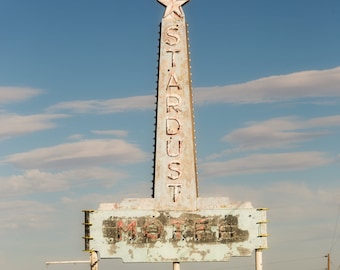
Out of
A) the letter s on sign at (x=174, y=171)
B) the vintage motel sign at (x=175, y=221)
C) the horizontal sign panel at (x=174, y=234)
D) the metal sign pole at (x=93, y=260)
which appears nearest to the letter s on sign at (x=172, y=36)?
the vintage motel sign at (x=175, y=221)

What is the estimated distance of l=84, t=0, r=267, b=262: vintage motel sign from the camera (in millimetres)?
38062

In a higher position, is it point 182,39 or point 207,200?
point 182,39

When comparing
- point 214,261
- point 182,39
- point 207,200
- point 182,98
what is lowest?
point 214,261

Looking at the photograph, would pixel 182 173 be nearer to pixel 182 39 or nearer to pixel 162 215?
pixel 162 215

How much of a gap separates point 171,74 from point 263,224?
752 centimetres

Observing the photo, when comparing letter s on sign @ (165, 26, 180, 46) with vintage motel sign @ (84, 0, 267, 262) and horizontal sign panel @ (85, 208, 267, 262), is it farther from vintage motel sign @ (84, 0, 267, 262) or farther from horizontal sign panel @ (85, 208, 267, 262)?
horizontal sign panel @ (85, 208, 267, 262)

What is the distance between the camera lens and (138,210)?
38250 mm

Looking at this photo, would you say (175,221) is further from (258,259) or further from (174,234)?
(258,259)

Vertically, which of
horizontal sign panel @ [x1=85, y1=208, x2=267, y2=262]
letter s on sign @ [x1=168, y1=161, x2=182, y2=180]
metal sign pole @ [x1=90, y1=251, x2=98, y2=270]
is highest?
letter s on sign @ [x1=168, y1=161, x2=182, y2=180]

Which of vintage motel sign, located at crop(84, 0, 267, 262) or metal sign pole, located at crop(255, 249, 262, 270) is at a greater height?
vintage motel sign, located at crop(84, 0, 267, 262)

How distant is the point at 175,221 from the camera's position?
38062 mm

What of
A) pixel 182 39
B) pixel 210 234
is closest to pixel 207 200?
pixel 210 234

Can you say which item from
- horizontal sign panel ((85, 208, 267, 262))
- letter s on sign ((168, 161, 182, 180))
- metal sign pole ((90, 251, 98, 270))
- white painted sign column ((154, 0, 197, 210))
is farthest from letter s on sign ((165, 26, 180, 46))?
metal sign pole ((90, 251, 98, 270))

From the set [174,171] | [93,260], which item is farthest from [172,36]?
[93,260]
